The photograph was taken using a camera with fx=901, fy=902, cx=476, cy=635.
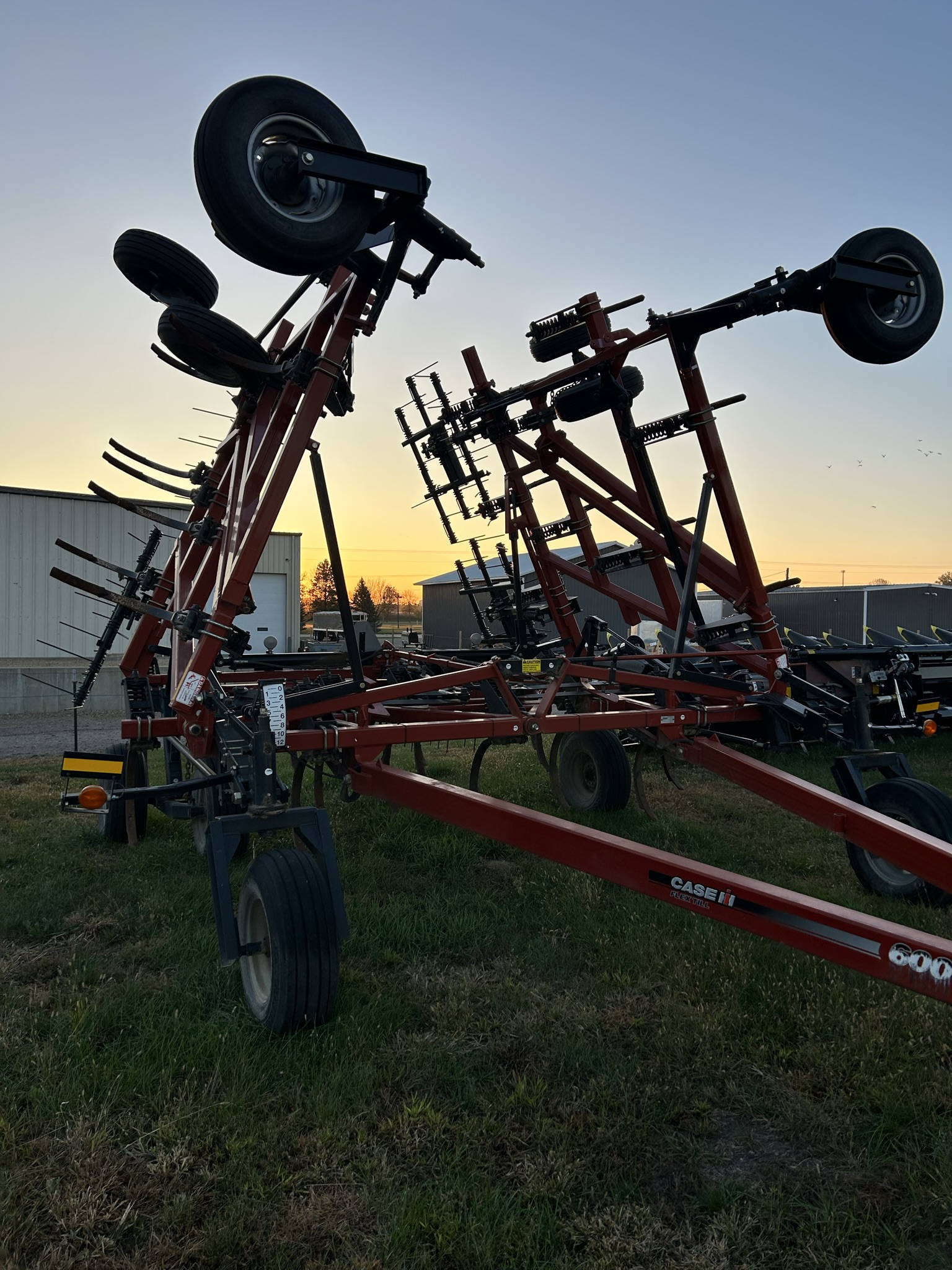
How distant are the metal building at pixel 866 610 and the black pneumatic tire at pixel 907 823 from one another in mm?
22557

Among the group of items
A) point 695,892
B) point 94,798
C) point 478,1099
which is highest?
point 94,798

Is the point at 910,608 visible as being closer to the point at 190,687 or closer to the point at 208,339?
the point at 208,339

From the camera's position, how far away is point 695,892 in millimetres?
3111

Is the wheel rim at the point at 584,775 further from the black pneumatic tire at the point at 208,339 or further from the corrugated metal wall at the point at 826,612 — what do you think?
the corrugated metal wall at the point at 826,612

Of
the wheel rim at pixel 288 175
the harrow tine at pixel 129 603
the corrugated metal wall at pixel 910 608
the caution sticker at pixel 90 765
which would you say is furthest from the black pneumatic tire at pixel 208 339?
the corrugated metal wall at pixel 910 608

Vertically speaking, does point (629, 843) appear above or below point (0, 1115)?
above

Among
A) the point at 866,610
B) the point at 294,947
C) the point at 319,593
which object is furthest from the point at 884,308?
the point at 319,593

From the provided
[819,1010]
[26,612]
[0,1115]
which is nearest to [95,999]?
[0,1115]

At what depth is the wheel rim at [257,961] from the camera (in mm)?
3576

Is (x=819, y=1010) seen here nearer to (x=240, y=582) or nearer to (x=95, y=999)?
(x=95, y=999)

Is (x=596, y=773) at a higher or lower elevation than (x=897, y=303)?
lower

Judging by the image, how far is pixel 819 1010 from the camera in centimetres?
352

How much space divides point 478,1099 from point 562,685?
3168 millimetres

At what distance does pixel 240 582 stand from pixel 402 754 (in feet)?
19.8
